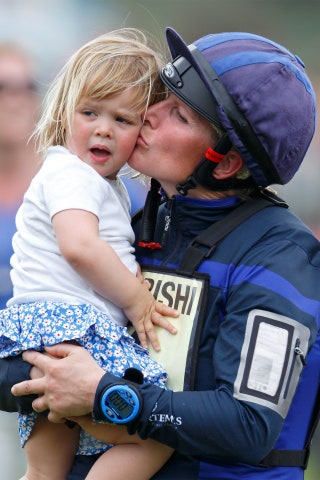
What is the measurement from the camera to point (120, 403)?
8.65ft

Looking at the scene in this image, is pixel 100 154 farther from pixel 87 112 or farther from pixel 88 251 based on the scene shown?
pixel 88 251

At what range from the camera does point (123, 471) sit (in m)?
2.75

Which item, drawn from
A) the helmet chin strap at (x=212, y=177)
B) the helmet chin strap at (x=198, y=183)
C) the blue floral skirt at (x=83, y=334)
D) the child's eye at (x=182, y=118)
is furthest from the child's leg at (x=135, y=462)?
the child's eye at (x=182, y=118)

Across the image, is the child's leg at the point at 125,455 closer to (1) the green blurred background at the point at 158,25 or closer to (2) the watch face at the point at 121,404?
(2) the watch face at the point at 121,404

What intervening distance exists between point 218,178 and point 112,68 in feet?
1.46

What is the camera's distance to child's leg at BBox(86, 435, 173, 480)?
2752 millimetres

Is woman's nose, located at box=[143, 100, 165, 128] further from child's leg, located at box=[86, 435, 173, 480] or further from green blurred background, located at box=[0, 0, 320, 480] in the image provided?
green blurred background, located at box=[0, 0, 320, 480]

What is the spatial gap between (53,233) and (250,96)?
2.21 feet

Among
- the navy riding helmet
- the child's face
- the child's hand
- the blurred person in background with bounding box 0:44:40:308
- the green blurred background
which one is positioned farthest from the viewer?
the green blurred background

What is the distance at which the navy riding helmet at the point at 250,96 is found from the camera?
2748mm

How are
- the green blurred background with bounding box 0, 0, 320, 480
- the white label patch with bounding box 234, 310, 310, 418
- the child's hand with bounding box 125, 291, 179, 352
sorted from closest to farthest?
the white label patch with bounding box 234, 310, 310, 418 < the child's hand with bounding box 125, 291, 179, 352 < the green blurred background with bounding box 0, 0, 320, 480

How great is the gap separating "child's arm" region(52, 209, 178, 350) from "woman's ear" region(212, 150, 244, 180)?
382mm

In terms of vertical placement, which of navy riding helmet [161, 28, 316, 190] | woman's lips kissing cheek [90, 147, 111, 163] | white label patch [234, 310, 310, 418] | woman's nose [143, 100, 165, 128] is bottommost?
white label patch [234, 310, 310, 418]

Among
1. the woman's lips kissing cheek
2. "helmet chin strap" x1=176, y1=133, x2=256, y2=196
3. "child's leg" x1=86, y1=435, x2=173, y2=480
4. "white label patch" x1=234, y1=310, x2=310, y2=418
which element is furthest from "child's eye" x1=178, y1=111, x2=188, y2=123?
"child's leg" x1=86, y1=435, x2=173, y2=480
